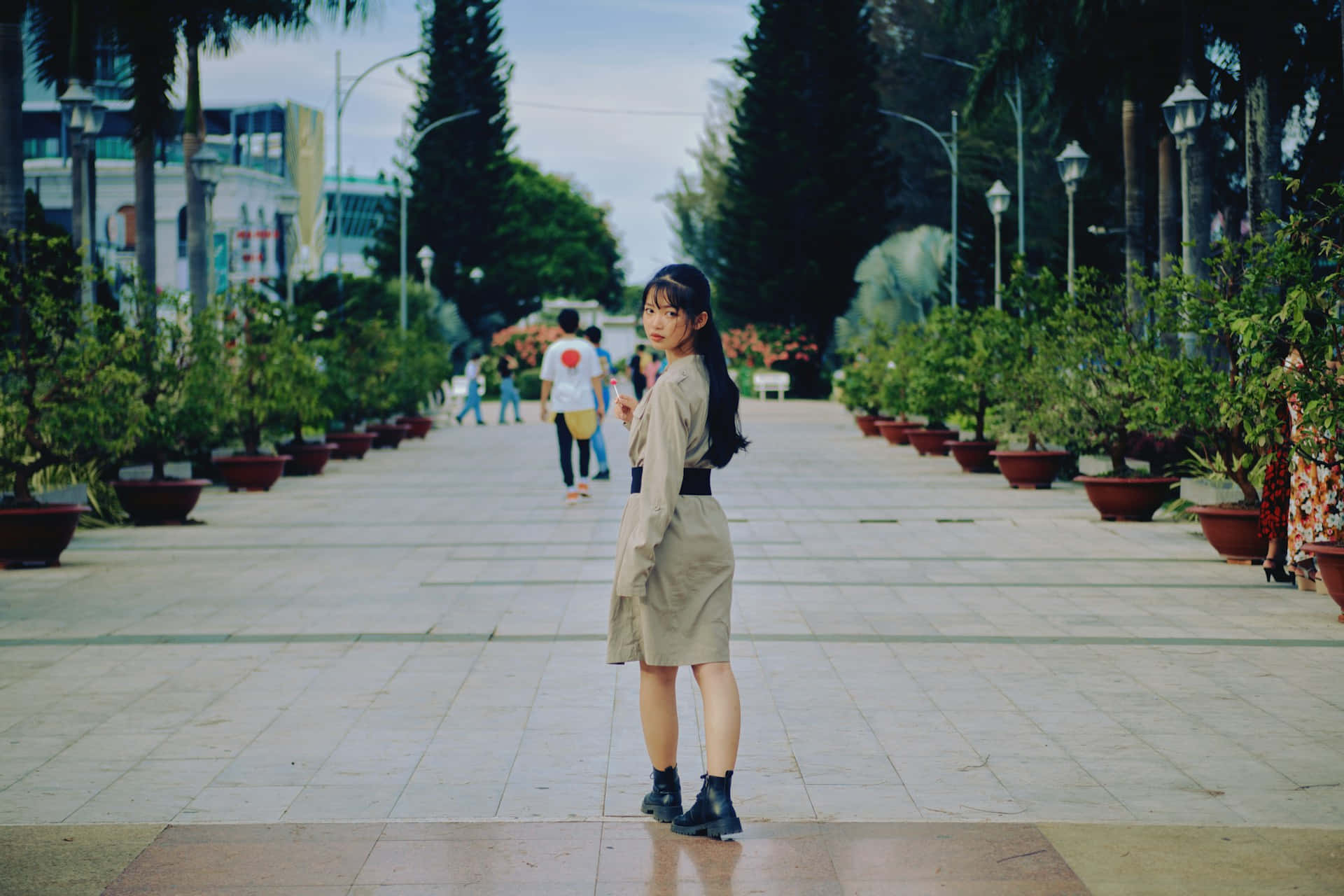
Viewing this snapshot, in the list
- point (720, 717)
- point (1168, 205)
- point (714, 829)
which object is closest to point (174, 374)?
point (720, 717)

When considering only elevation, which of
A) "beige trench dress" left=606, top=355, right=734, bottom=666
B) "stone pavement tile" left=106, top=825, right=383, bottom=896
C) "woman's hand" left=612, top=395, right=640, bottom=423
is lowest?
"stone pavement tile" left=106, top=825, right=383, bottom=896

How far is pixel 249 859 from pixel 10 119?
1128 cm

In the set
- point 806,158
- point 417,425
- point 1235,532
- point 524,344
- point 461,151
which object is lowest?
point 1235,532

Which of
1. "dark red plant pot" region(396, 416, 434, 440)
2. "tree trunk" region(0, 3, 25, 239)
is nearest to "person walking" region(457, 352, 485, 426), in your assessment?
"dark red plant pot" region(396, 416, 434, 440)

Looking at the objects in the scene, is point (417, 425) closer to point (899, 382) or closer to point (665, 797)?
point (899, 382)

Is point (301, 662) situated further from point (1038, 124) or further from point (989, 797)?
point (1038, 124)

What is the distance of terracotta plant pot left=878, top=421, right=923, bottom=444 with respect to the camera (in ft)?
88.8

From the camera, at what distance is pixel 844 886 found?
4562 millimetres

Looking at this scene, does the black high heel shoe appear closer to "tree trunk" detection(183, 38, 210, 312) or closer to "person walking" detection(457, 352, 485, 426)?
"tree trunk" detection(183, 38, 210, 312)

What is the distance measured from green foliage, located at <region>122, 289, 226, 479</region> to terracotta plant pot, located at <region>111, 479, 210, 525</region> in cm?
37

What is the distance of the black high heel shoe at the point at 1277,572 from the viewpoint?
35.4 feet

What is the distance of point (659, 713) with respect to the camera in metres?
5.24

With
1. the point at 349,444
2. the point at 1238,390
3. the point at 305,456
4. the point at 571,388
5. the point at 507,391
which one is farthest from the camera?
the point at 507,391

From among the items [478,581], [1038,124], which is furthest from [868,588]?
[1038,124]
